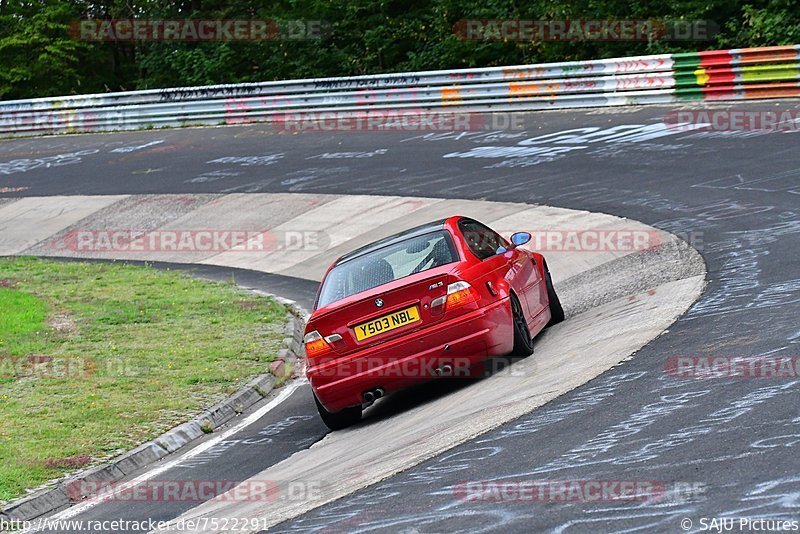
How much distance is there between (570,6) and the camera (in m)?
31.9

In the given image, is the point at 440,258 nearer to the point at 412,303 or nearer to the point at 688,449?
the point at 412,303

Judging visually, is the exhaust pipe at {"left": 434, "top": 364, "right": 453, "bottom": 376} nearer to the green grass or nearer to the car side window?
the car side window

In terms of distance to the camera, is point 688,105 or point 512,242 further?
point 688,105

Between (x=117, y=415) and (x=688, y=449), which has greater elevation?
(x=688, y=449)

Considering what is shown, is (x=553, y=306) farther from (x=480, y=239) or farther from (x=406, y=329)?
(x=406, y=329)

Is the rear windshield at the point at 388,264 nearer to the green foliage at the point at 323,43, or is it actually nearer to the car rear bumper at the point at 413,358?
the car rear bumper at the point at 413,358

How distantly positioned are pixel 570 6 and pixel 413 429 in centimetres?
2527

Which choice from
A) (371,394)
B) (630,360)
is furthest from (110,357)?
(630,360)

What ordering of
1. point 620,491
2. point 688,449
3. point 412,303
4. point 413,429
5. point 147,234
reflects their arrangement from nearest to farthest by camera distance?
point 620,491, point 688,449, point 413,429, point 412,303, point 147,234

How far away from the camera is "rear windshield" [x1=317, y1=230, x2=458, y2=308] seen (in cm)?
972

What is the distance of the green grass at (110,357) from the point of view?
9.77m

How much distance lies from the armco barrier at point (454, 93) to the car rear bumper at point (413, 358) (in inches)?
629

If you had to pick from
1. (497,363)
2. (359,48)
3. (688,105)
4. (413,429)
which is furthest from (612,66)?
(413,429)

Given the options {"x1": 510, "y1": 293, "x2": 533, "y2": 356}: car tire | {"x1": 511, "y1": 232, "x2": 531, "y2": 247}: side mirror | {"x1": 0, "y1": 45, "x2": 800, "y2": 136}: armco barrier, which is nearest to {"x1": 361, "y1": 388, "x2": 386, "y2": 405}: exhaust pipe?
{"x1": 510, "y1": 293, "x2": 533, "y2": 356}: car tire
